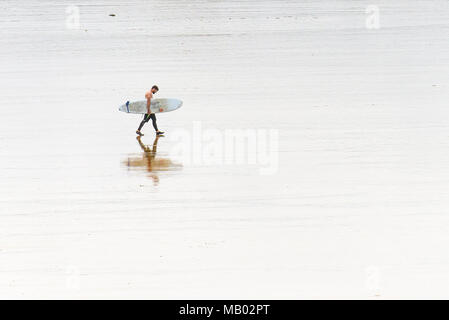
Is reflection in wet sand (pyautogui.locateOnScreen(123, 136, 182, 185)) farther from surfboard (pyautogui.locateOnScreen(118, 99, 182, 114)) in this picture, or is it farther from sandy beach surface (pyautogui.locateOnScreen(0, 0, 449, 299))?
surfboard (pyautogui.locateOnScreen(118, 99, 182, 114))

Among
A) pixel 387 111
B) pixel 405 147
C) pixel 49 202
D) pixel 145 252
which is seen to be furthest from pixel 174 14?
pixel 145 252

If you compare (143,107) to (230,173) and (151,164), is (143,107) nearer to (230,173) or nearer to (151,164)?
(151,164)

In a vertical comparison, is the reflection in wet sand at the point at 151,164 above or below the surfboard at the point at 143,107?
below

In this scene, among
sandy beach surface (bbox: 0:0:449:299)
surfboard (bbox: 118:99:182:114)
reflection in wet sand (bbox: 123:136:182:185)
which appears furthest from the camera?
surfboard (bbox: 118:99:182:114)

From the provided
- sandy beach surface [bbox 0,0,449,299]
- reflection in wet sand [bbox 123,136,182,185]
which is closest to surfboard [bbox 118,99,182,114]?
sandy beach surface [bbox 0,0,449,299]

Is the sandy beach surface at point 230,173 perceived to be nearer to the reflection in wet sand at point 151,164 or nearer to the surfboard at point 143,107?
the reflection in wet sand at point 151,164

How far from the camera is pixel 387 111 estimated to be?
72.2 ft

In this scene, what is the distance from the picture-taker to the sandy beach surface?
1165cm

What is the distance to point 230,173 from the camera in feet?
55.0

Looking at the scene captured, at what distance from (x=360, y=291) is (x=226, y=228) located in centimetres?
308

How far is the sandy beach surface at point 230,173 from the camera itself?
1165cm

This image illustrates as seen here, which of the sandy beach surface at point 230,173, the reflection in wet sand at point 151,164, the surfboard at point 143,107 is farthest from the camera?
the surfboard at point 143,107

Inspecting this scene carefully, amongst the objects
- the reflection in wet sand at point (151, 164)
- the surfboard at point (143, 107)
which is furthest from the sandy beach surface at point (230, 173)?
the surfboard at point (143, 107)
